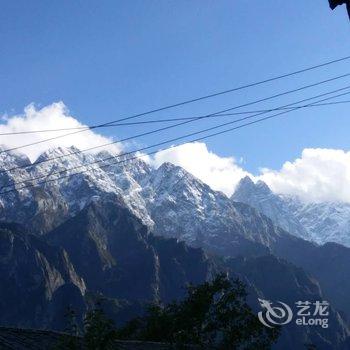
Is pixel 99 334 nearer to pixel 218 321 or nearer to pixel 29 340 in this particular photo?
pixel 29 340

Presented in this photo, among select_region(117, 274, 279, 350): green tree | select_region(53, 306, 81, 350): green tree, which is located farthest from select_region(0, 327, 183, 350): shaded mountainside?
select_region(117, 274, 279, 350): green tree

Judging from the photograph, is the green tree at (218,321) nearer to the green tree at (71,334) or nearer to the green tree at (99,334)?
the green tree at (71,334)

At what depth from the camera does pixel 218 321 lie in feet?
111

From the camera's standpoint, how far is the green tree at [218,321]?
31.8 meters

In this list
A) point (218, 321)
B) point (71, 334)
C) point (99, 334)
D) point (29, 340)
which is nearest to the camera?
point (99, 334)

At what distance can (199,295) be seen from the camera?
3944 centimetres

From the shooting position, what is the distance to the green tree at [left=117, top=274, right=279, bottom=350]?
31844 mm

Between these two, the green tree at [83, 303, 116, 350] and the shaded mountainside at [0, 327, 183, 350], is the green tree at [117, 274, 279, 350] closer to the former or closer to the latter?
the shaded mountainside at [0, 327, 183, 350]

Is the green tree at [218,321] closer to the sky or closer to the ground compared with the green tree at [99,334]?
closer to the sky

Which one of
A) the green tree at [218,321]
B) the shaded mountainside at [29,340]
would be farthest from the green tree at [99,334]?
the green tree at [218,321]

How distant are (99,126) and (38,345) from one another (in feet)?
35.9

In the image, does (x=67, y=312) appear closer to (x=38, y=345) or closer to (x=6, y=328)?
(x=38, y=345)

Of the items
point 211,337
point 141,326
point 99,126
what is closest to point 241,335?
point 211,337

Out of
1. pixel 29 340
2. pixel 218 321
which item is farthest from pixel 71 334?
pixel 218 321
